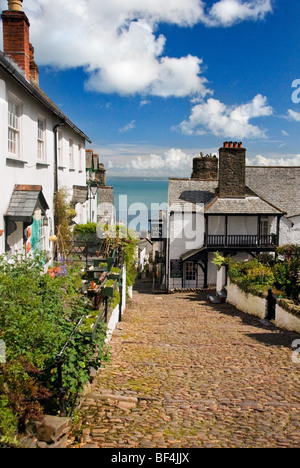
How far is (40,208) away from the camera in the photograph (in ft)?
33.3

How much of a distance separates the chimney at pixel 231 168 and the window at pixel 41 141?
18.5 metres

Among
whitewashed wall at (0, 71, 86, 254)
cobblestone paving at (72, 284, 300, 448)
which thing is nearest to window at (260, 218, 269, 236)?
whitewashed wall at (0, 71, 86, 254)

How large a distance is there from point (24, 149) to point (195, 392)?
716 centimetres

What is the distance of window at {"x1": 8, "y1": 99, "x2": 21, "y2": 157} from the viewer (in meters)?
9.39

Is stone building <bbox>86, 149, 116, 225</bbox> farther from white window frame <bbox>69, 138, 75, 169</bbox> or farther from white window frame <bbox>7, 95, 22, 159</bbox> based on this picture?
white window frame <bbox>7, 95, 22, 159</bbox>

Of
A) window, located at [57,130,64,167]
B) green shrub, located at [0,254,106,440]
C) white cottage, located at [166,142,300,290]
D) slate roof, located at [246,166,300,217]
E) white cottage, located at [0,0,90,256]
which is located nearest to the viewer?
green shrub, located at [0,254,106,440]

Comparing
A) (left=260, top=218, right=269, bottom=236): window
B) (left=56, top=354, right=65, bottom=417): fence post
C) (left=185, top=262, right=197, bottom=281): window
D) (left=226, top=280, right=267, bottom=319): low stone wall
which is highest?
(left=260, top=218, right=269, bottom=236): window

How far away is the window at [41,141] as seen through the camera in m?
12.2

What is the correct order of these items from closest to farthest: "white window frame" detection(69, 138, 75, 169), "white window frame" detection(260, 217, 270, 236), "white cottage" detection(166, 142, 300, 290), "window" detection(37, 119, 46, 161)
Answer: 1. "window" detection(37, 119, 46, 161)
2. "white window frame" detection(69, 138, 75, 169)
3. "white cottage" detection(166, 142, 300, 290)
4. "white window frame" detection(260, 217, 270, 236)

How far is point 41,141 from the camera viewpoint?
12.4 metres

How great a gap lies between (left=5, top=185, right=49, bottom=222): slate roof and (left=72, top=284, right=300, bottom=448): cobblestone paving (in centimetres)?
370

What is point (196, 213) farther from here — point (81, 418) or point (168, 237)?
point (81, 418)

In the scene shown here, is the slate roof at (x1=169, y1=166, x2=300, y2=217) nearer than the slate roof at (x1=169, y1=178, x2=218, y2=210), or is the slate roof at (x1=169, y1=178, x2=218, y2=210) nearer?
the slate roof at (x1=169, y1=166, x2=300, y2=217)

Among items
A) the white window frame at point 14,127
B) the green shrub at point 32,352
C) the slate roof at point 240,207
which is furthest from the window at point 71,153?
the slate roof at point 240,207
